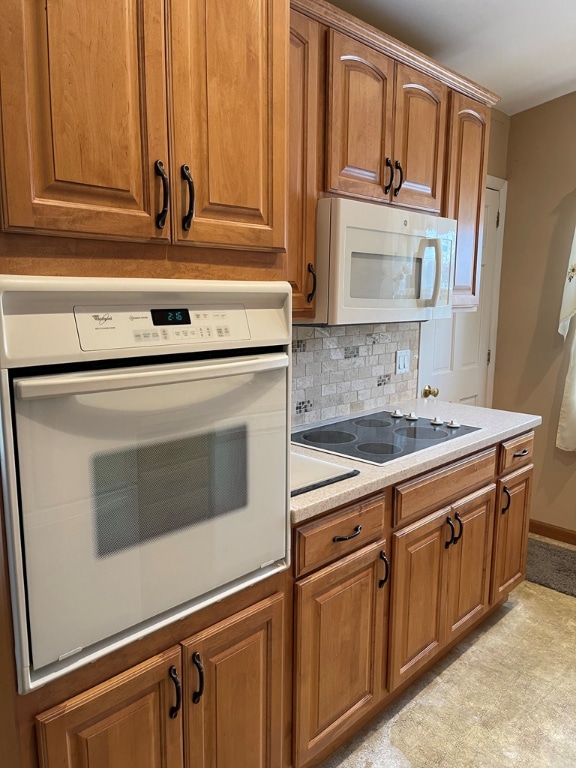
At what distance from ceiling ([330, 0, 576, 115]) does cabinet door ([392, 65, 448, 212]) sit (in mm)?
260

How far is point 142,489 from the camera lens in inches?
43.6

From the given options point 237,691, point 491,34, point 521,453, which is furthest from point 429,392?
point 237,691

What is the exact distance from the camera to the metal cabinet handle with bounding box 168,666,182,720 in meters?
1.24

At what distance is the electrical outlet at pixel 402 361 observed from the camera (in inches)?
111

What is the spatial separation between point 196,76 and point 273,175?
273 mm

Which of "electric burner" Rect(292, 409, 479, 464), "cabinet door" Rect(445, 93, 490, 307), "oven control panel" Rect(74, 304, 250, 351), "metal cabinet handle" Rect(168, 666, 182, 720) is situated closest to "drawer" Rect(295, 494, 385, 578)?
"electric burner" Rect(292, 409, 479, 464)

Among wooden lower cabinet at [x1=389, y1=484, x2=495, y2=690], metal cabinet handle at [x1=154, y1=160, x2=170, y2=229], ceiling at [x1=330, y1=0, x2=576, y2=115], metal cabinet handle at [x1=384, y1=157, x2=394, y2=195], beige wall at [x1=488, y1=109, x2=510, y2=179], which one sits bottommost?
wooden lower cabinet at [x1=389, y1=484, x2=495, y2=690]

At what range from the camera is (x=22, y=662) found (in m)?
0.97

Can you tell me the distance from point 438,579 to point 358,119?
65.5 inches

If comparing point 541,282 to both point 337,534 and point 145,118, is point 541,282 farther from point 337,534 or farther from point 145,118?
point 145,118

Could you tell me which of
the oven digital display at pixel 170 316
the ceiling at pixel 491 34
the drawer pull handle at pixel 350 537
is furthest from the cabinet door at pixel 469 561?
the ceiling at pixel 491 34

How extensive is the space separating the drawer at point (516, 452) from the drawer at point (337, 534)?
0.86 metres

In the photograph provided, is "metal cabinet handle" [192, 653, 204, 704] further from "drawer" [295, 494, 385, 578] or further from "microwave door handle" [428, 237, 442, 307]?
"microwave door handle" [428, 237, 442, 307]

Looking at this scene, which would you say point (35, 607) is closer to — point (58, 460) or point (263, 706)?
point (58, 460)
